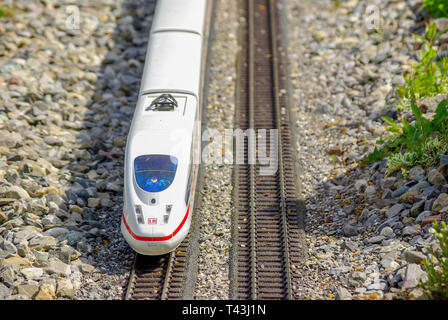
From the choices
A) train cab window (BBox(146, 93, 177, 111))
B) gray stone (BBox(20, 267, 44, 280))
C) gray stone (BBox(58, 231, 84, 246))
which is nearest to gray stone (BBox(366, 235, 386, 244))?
train cab window (BBox(146, 93, 177, 111))

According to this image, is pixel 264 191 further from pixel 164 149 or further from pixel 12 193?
pixel 12 193

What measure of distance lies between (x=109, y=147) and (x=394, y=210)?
7.90 metres

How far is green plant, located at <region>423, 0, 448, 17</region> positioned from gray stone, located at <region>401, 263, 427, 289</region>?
1055 cm

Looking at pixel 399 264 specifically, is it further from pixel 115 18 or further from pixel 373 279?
pixel 115 18

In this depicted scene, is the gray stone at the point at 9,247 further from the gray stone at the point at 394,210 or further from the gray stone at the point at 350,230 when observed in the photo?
the gray stone at the point at 394,210

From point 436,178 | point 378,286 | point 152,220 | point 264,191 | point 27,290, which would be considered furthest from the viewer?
point 264,191

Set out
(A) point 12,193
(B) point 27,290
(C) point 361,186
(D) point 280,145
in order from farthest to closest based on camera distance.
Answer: (D) point 280,145
(C) point 361,186
(A) point 12,193
(B) point 27,290

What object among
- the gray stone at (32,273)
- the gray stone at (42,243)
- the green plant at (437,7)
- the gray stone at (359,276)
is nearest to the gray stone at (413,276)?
the gray stone at (359,276)

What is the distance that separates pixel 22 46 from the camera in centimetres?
1923

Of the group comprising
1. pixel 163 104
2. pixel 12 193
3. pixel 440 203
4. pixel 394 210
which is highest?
pixel 163 104

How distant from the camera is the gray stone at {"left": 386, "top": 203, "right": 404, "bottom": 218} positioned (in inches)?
531

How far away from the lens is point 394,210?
13.5 m

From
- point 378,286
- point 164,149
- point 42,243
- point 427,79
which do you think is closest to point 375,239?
point 378,286
